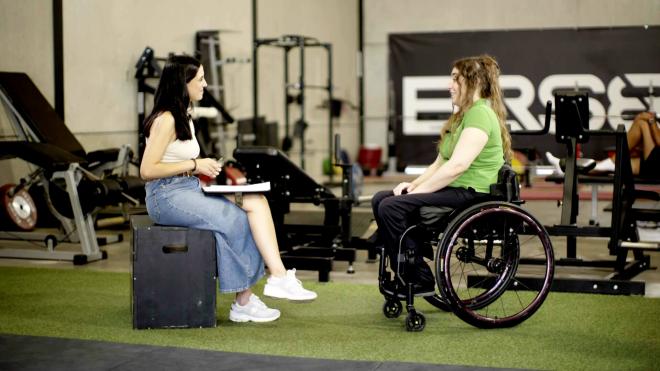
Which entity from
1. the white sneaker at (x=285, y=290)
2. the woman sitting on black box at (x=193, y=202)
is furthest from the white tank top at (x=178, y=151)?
the white sneaker at (x=285, y=290)

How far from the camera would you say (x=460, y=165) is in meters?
3.75

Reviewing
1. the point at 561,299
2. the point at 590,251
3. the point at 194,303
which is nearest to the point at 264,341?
the point at 194,303

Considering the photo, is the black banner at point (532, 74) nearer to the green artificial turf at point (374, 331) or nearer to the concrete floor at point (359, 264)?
the concrete floor at point (359, 264)

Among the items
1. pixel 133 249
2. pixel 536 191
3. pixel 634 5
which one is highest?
pixel 634 5

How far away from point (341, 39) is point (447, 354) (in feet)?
32.8

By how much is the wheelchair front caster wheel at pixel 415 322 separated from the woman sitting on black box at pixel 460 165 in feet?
0.31

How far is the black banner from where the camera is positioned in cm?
1207

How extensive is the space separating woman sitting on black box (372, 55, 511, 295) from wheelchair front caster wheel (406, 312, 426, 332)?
0.31 ft

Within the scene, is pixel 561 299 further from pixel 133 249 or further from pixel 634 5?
pixel 634 5

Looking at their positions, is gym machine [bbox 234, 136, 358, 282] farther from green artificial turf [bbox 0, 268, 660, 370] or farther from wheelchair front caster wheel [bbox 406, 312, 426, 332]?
wheelchair front caster wheel [bbox 406, 312, 426, 332]

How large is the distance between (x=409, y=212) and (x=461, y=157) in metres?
0.30

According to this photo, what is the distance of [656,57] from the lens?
12.1 meters

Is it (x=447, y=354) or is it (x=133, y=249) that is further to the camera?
(x=133, y=249)

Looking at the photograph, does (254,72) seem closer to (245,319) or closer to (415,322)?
(245,319)
